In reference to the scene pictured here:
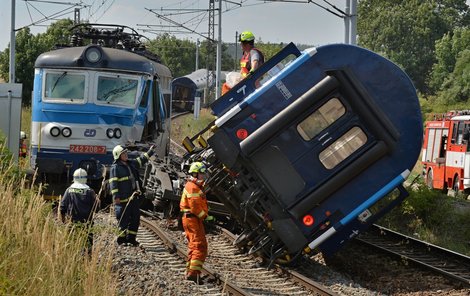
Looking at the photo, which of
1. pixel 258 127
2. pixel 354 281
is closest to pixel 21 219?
pixel 258 127

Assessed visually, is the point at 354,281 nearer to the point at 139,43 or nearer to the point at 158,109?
the point at 158,109

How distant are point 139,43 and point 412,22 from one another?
230 ft

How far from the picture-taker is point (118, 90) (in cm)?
1792

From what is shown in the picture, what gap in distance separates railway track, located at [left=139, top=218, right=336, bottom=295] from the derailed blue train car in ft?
1.69

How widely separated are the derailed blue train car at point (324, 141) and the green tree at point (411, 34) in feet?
241

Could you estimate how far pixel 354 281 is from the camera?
41.8 ft

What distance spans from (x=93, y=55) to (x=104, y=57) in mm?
223

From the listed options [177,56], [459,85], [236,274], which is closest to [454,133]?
[236,274]

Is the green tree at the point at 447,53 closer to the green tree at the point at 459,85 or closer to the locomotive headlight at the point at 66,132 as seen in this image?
the green tree at the point at 459,85

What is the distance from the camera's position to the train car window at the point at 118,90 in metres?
17.8

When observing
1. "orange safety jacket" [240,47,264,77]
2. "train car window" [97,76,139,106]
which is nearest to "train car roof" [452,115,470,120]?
"train car window" [97,76,139,106]

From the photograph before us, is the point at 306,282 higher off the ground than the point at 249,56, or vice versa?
the point at 249,56

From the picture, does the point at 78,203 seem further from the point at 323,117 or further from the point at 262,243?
the point at 323,117

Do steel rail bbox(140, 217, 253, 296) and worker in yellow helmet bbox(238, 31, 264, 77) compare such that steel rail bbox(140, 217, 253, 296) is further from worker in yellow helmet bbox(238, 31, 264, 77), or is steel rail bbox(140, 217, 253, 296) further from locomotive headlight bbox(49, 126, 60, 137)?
worker in yellow helmet bbox(238, 31, 264, 77)
